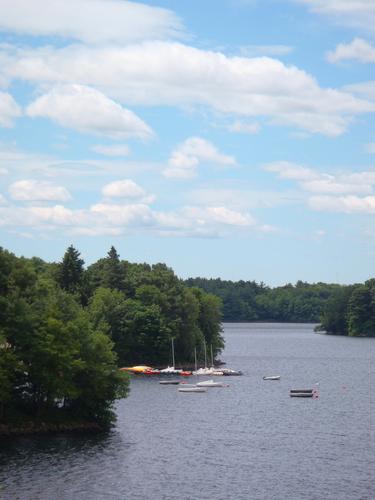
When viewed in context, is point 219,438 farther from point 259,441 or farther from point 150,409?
point 150,409

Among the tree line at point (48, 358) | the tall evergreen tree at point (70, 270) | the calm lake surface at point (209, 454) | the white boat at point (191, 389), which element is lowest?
the calm lake surface at point (209, 454)

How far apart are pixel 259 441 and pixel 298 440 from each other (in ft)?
12.5

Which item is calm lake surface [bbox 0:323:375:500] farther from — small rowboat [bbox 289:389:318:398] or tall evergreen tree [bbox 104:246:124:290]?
tall evergreen tree [bbox 104:246:124:290]

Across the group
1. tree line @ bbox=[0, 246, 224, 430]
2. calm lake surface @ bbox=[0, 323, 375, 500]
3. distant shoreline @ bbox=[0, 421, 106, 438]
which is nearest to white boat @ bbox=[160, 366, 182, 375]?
calm lake surface @ bbox=[0, 323, 375, 500]

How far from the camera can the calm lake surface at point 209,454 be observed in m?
60.9

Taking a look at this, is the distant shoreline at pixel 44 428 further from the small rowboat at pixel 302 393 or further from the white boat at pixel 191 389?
the small rowboat at pixel 302 393

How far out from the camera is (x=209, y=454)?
74.6m

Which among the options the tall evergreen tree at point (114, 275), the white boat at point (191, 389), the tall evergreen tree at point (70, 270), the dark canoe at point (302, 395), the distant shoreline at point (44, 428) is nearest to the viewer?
the distant shoreline at point (44, 428)

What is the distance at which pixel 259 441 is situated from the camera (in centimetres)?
8150

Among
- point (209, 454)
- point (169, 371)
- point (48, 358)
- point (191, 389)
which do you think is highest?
point (48, 358)

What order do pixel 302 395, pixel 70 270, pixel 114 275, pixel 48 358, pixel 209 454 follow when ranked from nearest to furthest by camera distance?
pixel 209 454 < pixel 48 358 < pixel 302 395 < pixel 70 270 < pixel 114 275

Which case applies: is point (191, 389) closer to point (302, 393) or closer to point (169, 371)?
point (302, 393)

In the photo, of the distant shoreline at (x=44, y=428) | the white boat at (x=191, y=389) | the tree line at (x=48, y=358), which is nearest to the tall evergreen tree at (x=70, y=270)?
the white boat at (x=191, y=389)

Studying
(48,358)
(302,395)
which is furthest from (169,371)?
(48,358)
